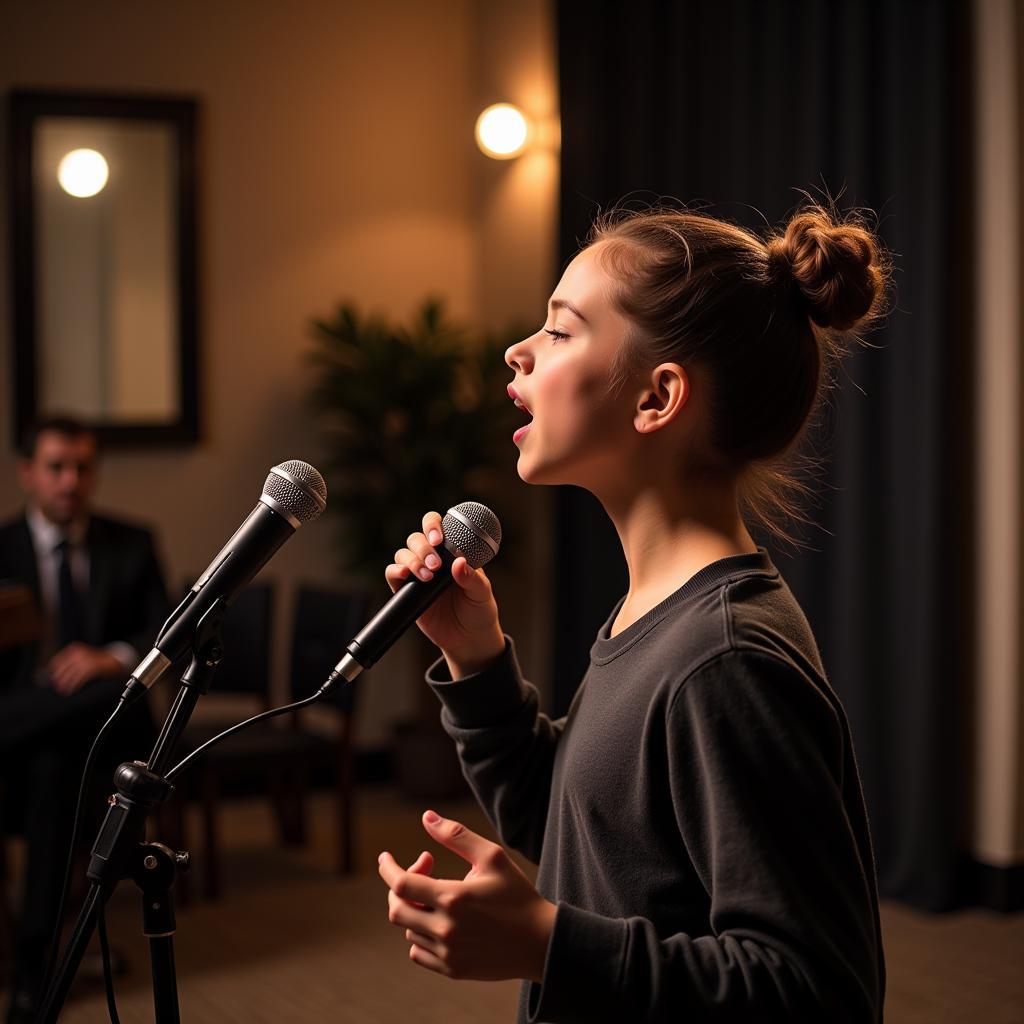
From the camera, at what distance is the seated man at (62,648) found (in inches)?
131

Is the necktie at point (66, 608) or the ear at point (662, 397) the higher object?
the ear at point (662, 397)

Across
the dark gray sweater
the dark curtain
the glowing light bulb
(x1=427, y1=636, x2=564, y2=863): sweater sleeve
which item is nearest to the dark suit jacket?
the glowing light bulb

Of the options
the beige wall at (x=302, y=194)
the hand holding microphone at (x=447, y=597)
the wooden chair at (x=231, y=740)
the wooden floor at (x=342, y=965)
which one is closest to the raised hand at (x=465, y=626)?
the hand holding microphone at (x=447, y=597)

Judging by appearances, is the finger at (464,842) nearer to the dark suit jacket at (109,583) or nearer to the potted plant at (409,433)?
the dark suit jacket at (109,583)

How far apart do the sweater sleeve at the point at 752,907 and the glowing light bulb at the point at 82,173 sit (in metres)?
4.26

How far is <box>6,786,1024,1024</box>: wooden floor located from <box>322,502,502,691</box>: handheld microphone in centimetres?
203

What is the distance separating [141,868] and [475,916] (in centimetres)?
35

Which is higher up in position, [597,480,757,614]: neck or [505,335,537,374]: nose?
[505,335,537,374]: nose

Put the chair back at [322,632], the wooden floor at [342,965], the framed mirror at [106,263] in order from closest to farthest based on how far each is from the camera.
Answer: the wooden floor at [342,965], the chair back at [322,632], the framed mirror at [106,263]

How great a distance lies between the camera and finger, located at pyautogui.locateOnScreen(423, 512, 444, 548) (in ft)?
4.38

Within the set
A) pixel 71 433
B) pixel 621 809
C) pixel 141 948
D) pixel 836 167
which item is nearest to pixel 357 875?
pixel 141 948

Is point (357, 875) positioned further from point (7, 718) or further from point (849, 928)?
point (849, 928)

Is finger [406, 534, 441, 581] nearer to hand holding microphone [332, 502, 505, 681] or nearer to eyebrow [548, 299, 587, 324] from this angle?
hand holding microphone [332, 502, 505, 681]

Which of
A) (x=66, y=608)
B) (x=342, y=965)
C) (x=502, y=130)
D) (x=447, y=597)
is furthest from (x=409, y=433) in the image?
(x=447, y=597)
